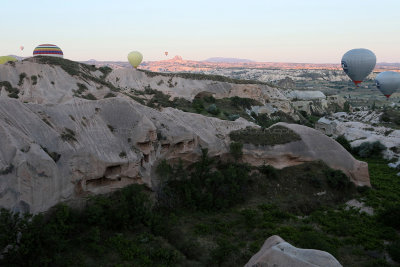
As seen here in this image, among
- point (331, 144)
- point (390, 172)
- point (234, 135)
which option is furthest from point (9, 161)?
point (390, 172)

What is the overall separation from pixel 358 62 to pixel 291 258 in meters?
51.2

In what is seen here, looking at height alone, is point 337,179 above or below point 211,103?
below

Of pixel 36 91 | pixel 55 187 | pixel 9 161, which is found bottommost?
pixel 55 187

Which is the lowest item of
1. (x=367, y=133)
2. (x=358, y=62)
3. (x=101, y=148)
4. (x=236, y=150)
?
(x=367, y=133)

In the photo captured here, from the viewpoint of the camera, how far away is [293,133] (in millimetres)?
22172

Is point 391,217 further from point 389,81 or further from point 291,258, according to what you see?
point 389,81

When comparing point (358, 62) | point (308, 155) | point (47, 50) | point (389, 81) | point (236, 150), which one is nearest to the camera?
point (236, 150)

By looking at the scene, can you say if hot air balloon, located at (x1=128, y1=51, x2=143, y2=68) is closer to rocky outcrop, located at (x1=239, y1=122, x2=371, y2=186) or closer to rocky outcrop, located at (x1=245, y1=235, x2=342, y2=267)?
rocky outcrop, located at (x1=239, y1=122, x2=371, y2=186)

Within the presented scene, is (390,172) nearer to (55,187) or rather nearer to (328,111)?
(55,187)

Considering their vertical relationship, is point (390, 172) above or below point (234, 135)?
below

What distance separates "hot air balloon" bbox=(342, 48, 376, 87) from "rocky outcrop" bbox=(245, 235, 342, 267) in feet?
165

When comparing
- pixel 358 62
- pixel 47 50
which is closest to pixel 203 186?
pixel 47 50

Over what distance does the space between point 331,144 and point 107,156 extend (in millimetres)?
14652

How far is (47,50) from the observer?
4303 centimetres
